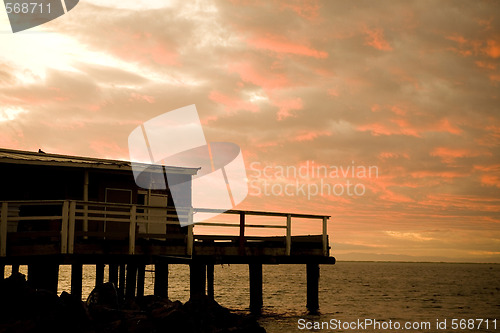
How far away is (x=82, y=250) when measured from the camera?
1736cm

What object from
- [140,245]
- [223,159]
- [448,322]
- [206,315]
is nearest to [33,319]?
[140,245]

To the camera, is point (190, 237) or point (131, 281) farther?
point (131, 281)

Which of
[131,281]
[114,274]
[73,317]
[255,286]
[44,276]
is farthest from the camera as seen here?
[114,274]

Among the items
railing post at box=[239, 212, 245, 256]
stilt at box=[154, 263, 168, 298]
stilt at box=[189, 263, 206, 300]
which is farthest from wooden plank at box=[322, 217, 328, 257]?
stilt at box=[154, 263, 168, 298]

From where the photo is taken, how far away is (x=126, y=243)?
18.5 m

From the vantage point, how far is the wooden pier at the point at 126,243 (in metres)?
16.9

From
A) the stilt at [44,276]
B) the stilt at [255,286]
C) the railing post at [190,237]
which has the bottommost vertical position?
the stilt at [255,286]

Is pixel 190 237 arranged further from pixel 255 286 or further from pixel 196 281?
pixel 255 286

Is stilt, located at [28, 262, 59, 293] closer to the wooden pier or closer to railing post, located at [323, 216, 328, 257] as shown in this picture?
the wooden pier

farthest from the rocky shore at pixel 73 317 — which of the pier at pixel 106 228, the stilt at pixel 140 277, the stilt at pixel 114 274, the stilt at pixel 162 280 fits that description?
the stilt at pixel 114 274

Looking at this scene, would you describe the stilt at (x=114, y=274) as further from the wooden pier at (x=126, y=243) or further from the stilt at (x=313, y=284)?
the stilt at (x=313, y=284)

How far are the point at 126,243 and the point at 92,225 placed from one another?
15.6 ft

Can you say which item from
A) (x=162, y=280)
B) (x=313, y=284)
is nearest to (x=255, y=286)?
(x=313, y=284)

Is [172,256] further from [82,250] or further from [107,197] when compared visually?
[107,197]
